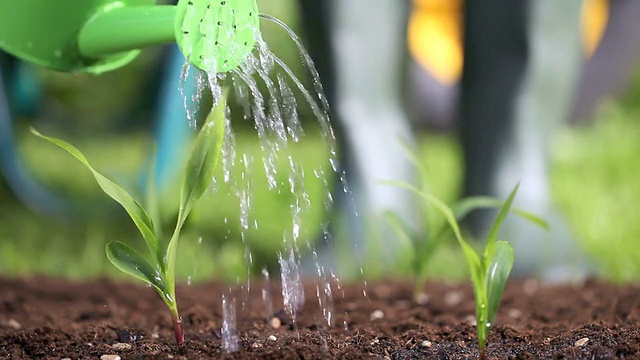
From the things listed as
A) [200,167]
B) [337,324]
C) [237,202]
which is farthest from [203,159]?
[237,202]

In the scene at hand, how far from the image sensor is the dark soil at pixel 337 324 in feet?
3.71

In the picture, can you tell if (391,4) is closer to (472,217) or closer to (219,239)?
(472,217)

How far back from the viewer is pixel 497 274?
110 centimetres

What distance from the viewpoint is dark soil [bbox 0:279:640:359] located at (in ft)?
3.71

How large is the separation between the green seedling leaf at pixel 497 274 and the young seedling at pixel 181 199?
15.4 inches

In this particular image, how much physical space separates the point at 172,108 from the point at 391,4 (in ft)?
2.32

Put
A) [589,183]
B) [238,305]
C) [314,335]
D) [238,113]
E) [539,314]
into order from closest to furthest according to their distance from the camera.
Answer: [314,335]
[539,314]
[238,305]
[589,183]
[238,113]

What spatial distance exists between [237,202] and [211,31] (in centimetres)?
160

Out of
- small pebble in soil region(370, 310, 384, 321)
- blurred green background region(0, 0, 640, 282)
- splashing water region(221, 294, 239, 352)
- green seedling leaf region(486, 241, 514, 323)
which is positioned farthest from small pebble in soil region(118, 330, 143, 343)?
green seedling leaf region(486, 241, 514, 323)

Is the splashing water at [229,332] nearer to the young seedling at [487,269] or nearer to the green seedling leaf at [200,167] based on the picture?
the green seedling leaf at [200,167]

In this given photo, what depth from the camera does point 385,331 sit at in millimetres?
1296

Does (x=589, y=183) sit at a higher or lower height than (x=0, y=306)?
higher

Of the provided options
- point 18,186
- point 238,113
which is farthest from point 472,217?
point 238,113

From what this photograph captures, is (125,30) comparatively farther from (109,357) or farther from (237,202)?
(237,202)
